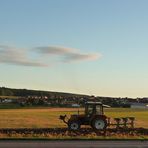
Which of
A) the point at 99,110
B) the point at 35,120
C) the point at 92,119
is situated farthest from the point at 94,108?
the point at 35,120

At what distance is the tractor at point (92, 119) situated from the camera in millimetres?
38750

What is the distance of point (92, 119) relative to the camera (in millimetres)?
39000

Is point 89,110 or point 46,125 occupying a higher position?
point 89,110

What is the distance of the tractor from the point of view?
127ft

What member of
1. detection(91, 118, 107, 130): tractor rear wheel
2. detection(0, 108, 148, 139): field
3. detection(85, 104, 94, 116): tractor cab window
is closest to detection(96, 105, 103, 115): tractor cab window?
detection(85, 104, 94, 116): tractor cab window

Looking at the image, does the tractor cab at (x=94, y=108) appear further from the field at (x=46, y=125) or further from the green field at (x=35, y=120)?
the green field at (x=35, y=120)

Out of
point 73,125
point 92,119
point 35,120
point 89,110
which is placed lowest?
point 73,125

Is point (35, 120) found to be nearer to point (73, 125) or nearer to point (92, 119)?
point (73, 125)

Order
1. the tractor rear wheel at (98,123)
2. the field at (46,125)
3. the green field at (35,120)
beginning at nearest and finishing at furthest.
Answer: the field at (46,125), the tractor rear wheel at (98,123), the green field at (35,120)

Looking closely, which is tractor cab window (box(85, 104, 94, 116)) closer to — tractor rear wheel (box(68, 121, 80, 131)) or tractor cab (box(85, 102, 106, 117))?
tractor cab (box(85, 102, 106, 117))

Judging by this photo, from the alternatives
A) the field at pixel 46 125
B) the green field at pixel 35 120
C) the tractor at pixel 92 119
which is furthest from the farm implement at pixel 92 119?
the green field at pixel 35 120
